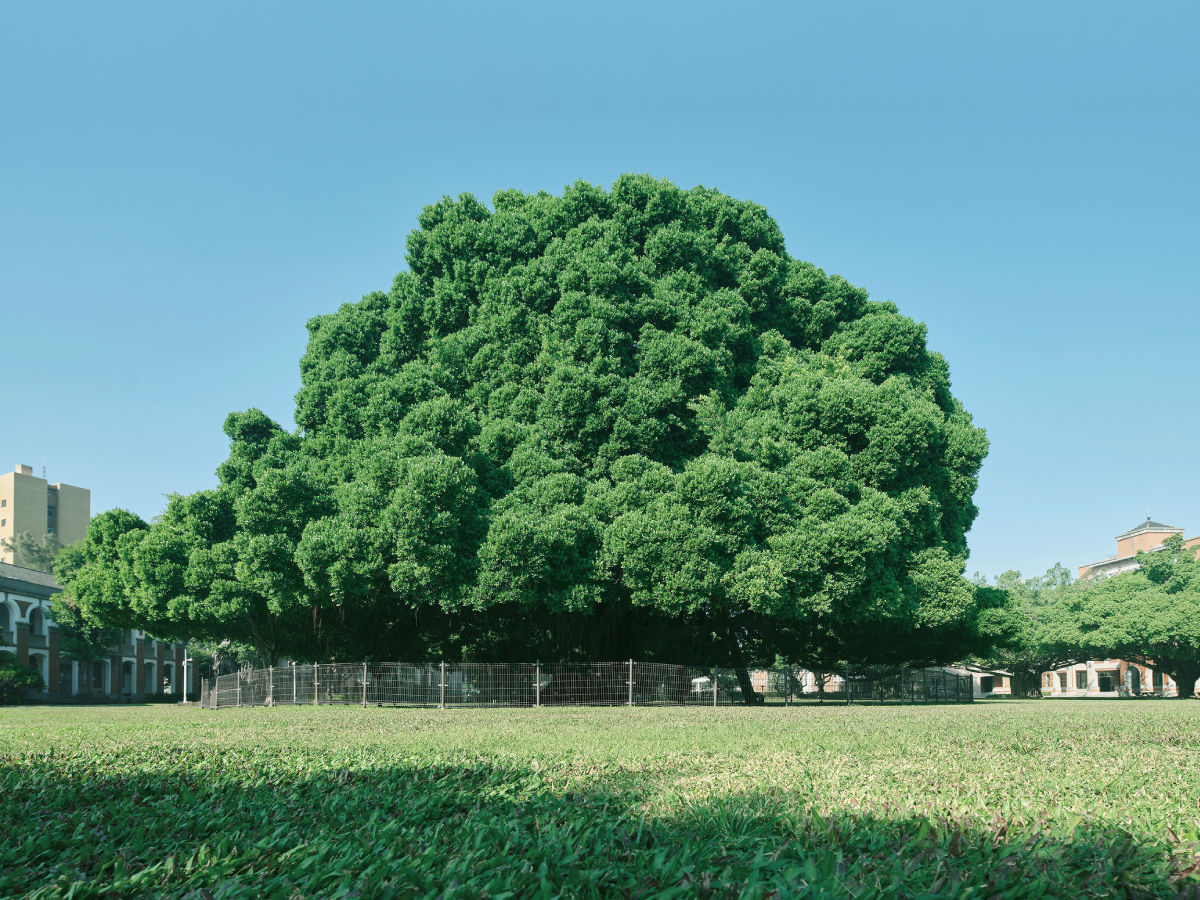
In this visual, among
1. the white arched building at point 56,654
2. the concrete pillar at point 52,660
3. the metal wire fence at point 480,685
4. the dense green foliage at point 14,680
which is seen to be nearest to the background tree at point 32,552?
the white arched building at point 56,654

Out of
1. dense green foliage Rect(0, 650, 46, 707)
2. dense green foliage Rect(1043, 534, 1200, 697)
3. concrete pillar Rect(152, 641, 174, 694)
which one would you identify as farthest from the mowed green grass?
concrete pillar Rect(152, 641, 174, 694)

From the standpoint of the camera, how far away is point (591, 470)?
73.2ft

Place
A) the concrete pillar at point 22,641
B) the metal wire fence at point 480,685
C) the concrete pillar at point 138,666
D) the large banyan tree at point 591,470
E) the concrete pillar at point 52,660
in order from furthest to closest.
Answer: the concrete pillar at point 138,666 < the concrete pillar at point 52,660 < the concrete pillar at point 22,641 < the large banyan tree at point 591,470 < the metal wire fence at point 480,685

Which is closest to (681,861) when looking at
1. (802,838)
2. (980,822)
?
(802,838)

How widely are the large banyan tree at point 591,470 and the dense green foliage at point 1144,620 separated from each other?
59.6 ft

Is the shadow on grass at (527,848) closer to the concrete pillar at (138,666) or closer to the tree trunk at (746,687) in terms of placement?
the tree trunk at (746,687)

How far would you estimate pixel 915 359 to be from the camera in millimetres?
27312

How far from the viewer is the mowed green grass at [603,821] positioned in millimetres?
2980

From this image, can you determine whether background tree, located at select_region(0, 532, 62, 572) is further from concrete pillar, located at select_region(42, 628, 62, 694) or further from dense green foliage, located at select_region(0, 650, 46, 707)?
dense green foliage, located at select_region(0, 650, 46, 707)

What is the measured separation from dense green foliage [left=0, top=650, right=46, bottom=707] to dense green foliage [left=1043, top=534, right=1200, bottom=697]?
155 feet

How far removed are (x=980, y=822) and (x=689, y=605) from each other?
16.3m

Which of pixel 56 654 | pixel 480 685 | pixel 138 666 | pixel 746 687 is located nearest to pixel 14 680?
pixel 56 654

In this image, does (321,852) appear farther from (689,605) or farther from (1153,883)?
(689,605)

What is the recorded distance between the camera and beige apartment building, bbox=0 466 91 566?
8207cm
